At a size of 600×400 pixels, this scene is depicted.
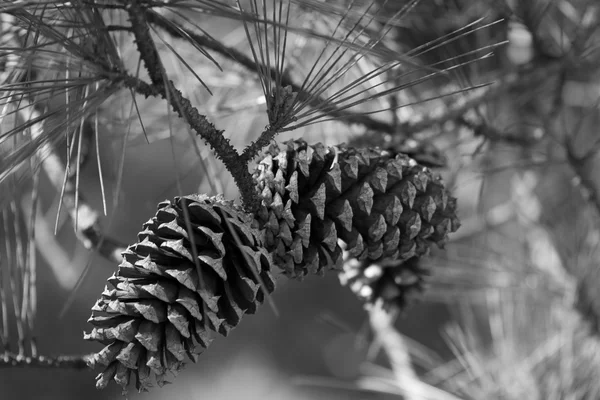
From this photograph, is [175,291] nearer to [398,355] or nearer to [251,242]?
[251,242]

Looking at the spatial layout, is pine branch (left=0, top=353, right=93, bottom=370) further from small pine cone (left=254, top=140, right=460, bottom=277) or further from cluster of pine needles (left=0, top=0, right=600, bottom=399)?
small pine cone (left=254, top=140, right=460, bottom=277)

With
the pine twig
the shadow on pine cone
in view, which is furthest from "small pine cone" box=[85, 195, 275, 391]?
the pine twig

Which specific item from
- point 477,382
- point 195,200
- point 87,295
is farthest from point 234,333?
point 195,200

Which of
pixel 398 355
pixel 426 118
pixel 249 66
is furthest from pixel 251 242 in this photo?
pixel 398 355

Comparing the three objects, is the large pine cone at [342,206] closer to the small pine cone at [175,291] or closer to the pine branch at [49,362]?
the small pine cone at [175,291]

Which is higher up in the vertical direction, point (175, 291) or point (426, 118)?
point (426, 118)

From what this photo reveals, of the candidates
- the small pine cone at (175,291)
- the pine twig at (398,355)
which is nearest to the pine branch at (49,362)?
the small pine cone at (175,291)

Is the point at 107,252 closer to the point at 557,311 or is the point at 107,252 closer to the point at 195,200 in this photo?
the point at 195,200
